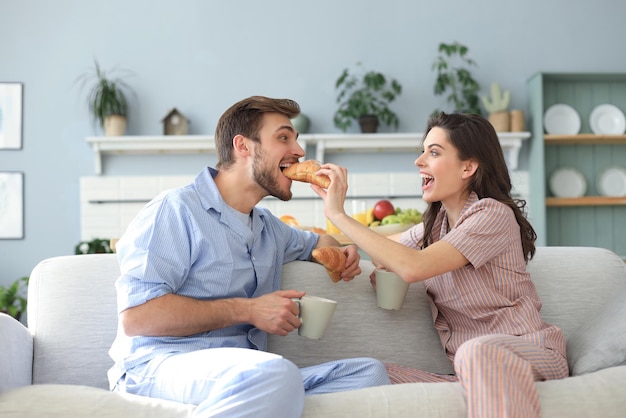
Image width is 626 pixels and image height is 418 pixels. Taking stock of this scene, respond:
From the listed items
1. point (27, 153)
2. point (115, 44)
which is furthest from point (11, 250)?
point (115, 44)

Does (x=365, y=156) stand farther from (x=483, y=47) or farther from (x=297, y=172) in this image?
(x=297, y=172)

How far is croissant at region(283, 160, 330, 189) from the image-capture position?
207 cm

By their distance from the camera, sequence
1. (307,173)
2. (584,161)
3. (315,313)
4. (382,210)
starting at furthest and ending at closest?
(584,161) < (382,210) < (307,173) < (315,313)

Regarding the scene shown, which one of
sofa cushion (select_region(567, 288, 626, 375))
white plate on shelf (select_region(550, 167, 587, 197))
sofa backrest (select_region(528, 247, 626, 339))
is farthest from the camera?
white plate on shelf (select_region(550, 167, 587, 197))

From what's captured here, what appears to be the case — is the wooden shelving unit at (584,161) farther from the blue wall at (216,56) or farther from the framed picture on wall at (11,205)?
the framed picture on wall at (11,205)

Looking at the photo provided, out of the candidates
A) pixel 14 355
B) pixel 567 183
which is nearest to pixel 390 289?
pixel 14 355

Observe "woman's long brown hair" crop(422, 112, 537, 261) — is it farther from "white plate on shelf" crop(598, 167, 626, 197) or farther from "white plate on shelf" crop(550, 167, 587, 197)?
"white plate on shelf" crop(598, 167, 626, 197)

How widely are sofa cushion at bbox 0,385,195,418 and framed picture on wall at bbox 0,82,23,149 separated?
4344 mm

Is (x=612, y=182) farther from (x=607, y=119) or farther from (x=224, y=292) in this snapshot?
(x=224, y=292)

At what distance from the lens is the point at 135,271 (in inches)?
71.1

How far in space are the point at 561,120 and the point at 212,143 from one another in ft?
9.16

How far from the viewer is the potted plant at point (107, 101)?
17.9 ft

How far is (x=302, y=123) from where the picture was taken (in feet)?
18.2

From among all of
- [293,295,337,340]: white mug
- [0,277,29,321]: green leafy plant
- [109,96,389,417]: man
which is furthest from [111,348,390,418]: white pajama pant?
[0,277,29,321]: green leafy plant
